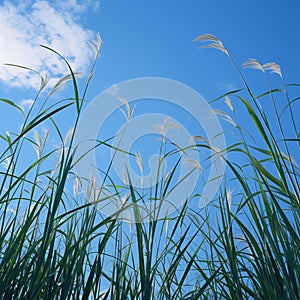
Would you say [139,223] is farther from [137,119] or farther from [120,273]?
[137,119]

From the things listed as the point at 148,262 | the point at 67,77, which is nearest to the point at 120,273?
the point at 148,262

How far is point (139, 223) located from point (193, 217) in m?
0.47

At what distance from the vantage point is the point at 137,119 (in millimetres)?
2537

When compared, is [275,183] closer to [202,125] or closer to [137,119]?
[202,125]

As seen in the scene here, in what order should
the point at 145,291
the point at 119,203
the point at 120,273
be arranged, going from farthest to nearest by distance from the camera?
the point at 119,203
the point at 120,273
the point at 145,291

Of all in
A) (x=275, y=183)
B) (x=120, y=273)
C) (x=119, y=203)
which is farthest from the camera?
(x=119, y=203)

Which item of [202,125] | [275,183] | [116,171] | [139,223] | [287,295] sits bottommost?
[287,295]

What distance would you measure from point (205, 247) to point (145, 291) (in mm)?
812

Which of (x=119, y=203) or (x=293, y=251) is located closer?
(x=293, y=251)

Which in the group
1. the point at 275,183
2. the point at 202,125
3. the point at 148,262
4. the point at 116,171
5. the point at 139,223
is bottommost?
the point at 148,262

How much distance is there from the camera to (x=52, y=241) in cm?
191

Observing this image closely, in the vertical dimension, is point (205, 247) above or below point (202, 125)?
below

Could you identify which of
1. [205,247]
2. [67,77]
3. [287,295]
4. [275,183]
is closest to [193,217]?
[205,247]

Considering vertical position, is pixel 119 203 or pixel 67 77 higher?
pixel 67 77
